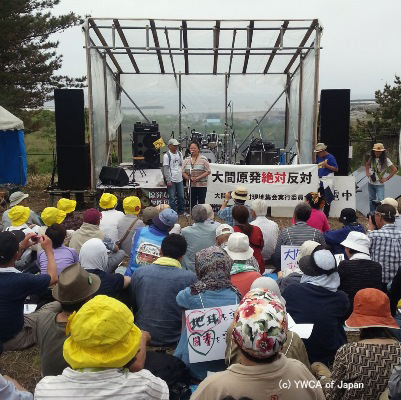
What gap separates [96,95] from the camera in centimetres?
977

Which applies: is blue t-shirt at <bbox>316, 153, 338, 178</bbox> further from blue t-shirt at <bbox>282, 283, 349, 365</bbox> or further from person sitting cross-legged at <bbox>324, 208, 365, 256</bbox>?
blue t-shirt at <bbox>282, 283, 349, 365</bbox>

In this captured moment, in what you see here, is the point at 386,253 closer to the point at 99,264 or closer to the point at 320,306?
the point at 320,306

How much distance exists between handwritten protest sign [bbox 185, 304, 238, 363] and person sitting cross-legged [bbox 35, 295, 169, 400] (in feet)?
3.06

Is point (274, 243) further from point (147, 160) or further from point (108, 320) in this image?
point (147, 160)

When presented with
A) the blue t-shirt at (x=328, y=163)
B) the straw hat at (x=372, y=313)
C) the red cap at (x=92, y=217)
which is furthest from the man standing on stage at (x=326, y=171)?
the straw hat at (x=372, y=313)

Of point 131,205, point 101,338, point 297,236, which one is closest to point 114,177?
point 131,205

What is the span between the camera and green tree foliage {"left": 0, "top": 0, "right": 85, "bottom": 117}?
14595mm

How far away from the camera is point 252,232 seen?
481cm

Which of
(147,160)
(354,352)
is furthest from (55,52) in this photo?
(354,352)

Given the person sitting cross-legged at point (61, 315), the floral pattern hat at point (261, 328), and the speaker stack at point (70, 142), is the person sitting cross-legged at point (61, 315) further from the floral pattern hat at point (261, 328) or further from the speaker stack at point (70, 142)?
the speaker stack at point (70, 142)

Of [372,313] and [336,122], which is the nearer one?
[372,313]

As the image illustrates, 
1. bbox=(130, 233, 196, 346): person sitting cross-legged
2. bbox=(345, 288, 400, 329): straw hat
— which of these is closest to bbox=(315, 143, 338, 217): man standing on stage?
bbox=(130, 233, 196, 346): person sitting cross-legged

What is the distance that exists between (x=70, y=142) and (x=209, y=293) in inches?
288

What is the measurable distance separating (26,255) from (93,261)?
1119mm
